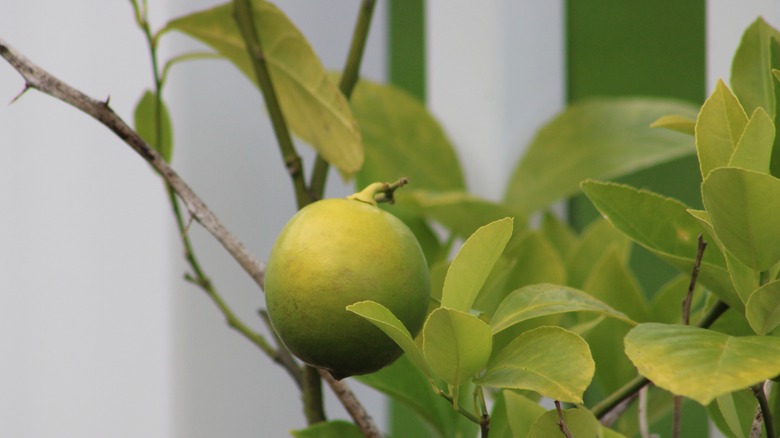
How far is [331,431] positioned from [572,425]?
129 mm

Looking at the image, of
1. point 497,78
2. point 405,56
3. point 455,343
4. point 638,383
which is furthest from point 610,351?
point 405,56

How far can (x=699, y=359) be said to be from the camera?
23 cm

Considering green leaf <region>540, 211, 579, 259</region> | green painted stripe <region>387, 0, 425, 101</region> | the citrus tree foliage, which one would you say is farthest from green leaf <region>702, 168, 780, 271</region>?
green painted stripe <region>387, 0, 425, 101</region>

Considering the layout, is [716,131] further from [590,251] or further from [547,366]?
[590,251]

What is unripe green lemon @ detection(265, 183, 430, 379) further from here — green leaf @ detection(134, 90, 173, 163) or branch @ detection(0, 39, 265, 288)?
green leaf @ detection(134, 90, 173, 163)

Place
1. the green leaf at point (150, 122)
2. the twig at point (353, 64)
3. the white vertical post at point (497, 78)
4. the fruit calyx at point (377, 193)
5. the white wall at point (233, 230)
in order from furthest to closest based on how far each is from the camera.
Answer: the white wall at point (233, 230) → the white vertical post at point (497, 78) → the green leaf at point (150, 122) → the twig at point (353, 64) → the fruit calyx at point (377, 193)

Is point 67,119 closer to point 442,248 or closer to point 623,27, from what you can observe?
point 442,248

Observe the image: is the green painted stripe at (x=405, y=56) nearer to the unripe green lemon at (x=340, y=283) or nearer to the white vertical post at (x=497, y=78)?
the white vertical post at (x=497, y=78)

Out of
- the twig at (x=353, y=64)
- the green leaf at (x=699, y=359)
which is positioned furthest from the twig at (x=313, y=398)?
the green leaf at (x=699, y=359)

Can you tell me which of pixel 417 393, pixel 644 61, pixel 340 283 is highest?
pixel 644 61

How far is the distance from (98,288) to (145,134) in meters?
0.40

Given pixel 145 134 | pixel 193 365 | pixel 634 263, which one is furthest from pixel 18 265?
pixel 634 263

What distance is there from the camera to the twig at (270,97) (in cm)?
41

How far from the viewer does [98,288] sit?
2.97 feet
